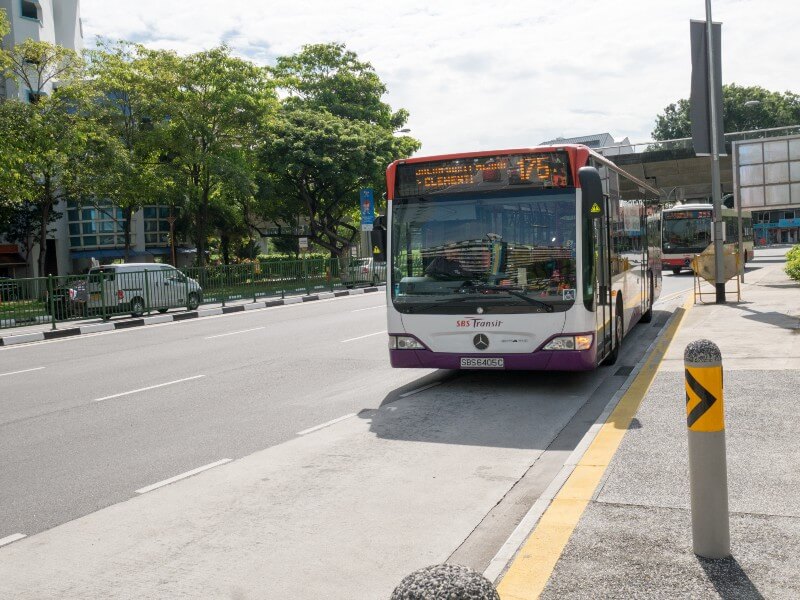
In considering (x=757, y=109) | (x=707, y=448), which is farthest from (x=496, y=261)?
(x=757, y=109)

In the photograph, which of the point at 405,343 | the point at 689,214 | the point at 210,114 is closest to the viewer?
the point at 405,343

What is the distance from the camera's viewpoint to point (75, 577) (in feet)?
14.5

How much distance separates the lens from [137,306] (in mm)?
23922

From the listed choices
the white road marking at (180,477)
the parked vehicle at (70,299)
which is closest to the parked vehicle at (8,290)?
the parked vehicle at (70,299)

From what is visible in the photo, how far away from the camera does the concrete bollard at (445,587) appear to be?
7.08 feet

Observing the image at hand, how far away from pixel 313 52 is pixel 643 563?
169 feet

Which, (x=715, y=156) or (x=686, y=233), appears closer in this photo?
(x=715, y=156)

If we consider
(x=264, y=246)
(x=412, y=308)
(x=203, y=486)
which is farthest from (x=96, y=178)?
(x=264, y=246)

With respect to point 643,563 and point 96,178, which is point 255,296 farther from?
point 643,563

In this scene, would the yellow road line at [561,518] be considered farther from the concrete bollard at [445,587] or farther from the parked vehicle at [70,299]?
the parked vehicle at [70,299]

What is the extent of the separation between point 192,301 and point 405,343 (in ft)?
58.7

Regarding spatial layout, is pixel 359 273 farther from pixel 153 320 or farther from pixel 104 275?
pixel 104 275

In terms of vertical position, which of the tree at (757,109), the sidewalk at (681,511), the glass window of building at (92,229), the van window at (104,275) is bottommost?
the sidewalk at (681,511)

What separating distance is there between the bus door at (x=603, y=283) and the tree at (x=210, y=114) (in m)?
28.1
